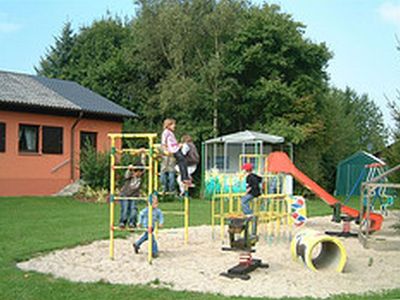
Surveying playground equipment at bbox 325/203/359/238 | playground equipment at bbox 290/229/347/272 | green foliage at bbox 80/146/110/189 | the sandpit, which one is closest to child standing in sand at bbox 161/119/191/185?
the sandpit

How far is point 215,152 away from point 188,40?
→ 22.9ft

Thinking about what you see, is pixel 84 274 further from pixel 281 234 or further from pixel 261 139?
pixel 261 139

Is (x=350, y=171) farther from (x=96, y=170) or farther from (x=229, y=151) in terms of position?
(x=96, y=170)

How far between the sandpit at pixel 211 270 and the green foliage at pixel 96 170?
12.6m

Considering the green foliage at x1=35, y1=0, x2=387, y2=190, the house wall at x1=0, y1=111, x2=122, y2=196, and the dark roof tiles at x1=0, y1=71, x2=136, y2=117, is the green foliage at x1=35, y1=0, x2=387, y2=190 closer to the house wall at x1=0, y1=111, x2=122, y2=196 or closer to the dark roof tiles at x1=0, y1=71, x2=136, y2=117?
the dark roof tiles at x1=0, y1=71, x2=136, y2=117

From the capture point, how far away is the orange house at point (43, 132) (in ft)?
82.2

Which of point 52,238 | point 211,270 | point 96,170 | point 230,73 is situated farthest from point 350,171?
point 211,270

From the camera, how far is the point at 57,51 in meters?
47.2

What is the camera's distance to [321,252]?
10828 mm

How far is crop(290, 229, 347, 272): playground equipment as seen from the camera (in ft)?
31.8

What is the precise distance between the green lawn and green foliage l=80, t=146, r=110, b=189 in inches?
51.4

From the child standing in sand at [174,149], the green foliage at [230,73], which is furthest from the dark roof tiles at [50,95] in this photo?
the child standing in sand at [174,149]

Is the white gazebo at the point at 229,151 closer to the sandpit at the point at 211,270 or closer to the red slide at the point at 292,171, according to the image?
the red slide at the point at 292,171

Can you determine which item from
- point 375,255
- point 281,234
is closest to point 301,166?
point 281,234
